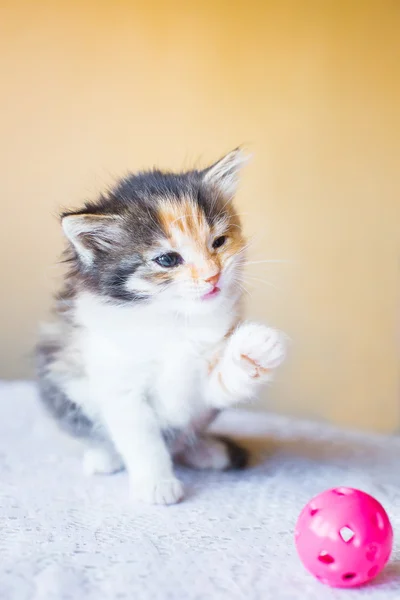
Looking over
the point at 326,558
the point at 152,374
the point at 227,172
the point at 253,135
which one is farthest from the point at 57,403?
the point at 253,135

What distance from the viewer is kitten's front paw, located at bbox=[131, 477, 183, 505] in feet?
3.62

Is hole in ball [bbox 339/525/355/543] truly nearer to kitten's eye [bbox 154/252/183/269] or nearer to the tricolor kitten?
the tricolor kitten

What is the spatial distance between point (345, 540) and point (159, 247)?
1.72 feet

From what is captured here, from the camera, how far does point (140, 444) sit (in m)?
1.13

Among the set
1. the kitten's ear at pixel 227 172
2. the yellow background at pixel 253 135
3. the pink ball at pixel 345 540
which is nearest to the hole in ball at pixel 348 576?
the pink ball at pixel 345 540

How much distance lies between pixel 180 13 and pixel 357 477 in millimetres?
1356

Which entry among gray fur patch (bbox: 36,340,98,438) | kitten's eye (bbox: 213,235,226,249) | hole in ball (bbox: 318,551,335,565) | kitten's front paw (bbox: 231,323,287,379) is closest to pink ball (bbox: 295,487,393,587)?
hole in ball (bbox: 318,551,335,565)

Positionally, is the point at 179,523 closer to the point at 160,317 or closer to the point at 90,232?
the point at 160,317

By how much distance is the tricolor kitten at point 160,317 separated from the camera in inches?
41.6

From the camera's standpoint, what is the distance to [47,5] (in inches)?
73.1

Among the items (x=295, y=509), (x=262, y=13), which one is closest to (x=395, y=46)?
(x=262, y=13)

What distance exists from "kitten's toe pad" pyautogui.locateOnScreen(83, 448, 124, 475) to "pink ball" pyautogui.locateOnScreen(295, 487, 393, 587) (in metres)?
0.54

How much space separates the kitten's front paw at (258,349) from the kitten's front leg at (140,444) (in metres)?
0.22

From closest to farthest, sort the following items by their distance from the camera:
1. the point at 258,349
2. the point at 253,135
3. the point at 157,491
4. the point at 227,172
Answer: the point at 258,349
the point at 157,491
the point at 227,172
the point at 253,135
